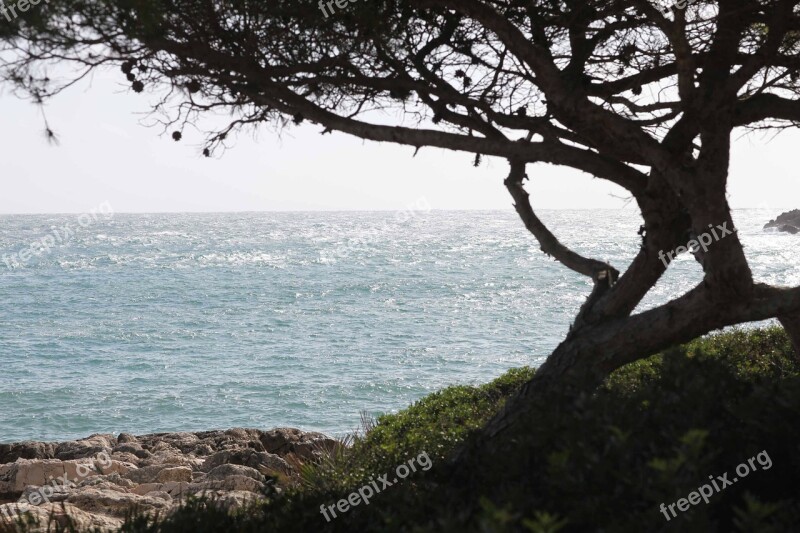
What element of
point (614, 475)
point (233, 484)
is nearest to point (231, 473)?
point (233, 484)

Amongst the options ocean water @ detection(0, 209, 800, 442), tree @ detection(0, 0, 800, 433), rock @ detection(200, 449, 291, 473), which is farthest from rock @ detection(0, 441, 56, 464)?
tree @ detection(0, 0, 800, 433)

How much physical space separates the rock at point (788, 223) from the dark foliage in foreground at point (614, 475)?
75.0 metres

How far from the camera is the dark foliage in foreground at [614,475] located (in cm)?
286

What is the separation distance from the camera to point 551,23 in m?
6.18

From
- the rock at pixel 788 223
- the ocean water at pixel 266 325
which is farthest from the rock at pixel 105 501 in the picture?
the rock at pixel 788 223

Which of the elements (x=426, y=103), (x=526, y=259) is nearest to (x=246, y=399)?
(x=426, y=103)

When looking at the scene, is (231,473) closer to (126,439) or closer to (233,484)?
(233,484)

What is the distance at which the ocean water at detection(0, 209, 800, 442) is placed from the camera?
19.3 metres

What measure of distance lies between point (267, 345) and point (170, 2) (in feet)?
74.3

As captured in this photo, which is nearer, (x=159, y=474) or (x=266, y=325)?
(x=159, y=474)

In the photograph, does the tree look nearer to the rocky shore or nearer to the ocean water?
the rocky shore

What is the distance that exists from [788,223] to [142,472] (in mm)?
76335

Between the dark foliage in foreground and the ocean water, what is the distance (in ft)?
41.5

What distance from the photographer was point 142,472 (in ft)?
34.0
